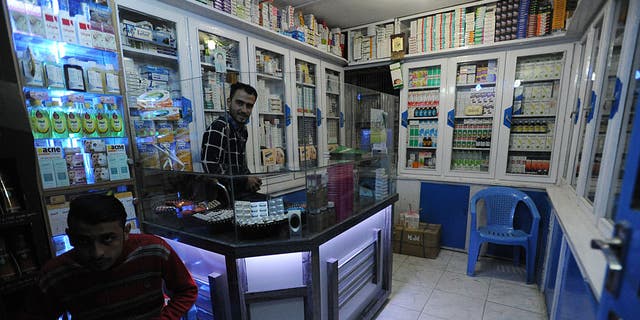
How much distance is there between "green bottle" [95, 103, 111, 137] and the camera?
1771 millimetres

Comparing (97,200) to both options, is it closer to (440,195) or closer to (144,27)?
(144,27)

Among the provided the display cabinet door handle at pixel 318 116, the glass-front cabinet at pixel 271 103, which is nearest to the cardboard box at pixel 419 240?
the display cabinet door handle at pixel 318 116

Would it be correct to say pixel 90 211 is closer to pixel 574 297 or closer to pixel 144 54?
pixel 144 54

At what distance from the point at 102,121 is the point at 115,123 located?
2.8 inches

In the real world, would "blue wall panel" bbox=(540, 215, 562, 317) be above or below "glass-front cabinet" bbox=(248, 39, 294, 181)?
below

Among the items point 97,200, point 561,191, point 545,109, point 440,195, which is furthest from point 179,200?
point 545,109

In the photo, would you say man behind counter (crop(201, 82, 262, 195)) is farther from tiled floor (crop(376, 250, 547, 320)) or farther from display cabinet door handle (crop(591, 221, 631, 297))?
tiled floor (crop(376, 250, 547, 320))

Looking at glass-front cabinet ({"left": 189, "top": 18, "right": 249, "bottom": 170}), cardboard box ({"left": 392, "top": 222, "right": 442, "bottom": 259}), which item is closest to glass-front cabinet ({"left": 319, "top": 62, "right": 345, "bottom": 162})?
glass-front cabinet ({"left": 189, "top": 18, "right": 249, "bottom": 170})

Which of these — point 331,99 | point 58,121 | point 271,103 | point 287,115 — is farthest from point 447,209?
point 58,121

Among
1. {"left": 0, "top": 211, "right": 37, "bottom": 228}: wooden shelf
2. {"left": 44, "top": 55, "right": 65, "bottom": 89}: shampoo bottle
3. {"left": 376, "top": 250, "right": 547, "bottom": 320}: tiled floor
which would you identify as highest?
{"left": 44, "top": 55, "right": 65, "bottom": 89}: shampoo bottle

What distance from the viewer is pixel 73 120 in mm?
1679

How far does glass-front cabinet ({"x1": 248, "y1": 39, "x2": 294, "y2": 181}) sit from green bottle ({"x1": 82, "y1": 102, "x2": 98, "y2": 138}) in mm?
1210

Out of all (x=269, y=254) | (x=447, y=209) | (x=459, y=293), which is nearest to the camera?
(x=269, y=254)

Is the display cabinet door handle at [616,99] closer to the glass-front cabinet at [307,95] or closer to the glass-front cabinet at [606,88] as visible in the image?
the glass-front cabinet at [606,88]
